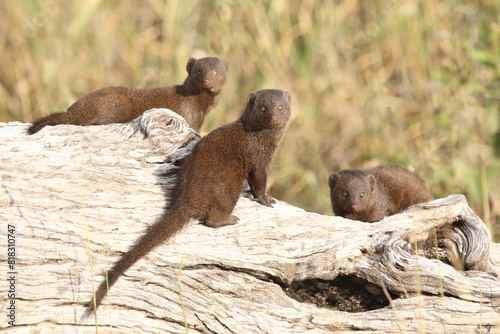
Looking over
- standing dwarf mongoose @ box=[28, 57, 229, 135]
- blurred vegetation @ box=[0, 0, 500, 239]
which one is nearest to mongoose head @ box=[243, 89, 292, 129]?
standing dwarf mongoose @ box=[28, 57, 229, 135]

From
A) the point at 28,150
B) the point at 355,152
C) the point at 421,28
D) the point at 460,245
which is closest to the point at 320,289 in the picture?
the point at 460,245

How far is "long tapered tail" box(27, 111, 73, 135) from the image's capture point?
14.1ft

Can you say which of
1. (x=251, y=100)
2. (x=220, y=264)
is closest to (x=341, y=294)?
(x=220, y=264)

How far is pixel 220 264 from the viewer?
3.51 meters

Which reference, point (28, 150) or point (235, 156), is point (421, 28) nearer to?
point (235, 156)

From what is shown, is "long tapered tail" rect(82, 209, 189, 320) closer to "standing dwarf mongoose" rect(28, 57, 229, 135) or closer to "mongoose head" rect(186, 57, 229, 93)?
"standing dwarf mongoose" rect(28, 57, 229, 135)

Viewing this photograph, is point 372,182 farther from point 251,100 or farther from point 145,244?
point 145,244

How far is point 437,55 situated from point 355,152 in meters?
1.74

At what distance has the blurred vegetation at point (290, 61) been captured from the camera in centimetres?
728

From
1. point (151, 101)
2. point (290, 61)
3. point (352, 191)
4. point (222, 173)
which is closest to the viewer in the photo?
point (222, 173)

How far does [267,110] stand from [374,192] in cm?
122

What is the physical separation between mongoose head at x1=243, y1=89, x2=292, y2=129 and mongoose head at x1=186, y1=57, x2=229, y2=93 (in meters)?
1.01

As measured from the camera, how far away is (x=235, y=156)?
400 cm

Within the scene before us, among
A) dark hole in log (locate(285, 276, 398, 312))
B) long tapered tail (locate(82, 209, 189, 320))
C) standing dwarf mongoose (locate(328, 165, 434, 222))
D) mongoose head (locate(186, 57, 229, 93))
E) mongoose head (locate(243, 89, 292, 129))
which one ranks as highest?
mongoose head (locate(186, 57, 229, 93))
